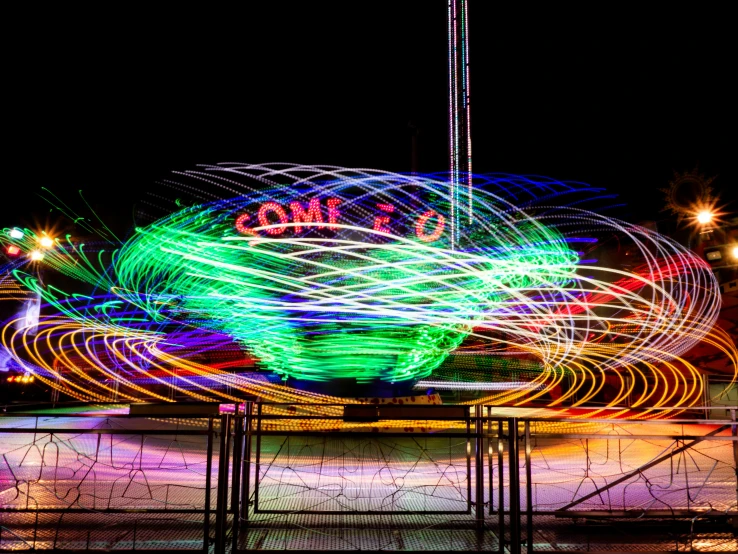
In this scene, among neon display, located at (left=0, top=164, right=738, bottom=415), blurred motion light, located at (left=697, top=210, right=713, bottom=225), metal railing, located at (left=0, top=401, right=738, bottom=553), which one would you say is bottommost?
metal railing, located at (left=0, top=401, right=738, bottom=553)

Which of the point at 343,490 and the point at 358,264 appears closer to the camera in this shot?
the point at 343,490

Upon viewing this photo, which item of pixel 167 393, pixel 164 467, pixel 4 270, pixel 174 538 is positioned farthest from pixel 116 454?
pixel 4 270

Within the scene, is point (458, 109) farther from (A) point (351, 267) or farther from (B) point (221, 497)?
(B) point (221, 497)

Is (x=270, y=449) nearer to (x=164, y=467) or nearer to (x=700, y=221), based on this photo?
(x=164, y=467)

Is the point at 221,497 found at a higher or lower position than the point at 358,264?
lower

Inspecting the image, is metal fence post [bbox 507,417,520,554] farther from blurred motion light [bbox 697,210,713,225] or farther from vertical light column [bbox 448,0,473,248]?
blurred motion light [bbox 697,210,713,225]

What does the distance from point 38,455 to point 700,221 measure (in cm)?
1646

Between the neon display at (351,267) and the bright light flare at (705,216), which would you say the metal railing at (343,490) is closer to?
the neon display at (351,267)

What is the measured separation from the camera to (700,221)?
55.0ft

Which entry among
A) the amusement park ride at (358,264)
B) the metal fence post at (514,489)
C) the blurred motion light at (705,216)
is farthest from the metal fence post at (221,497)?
the blurred motion light at (705,216)

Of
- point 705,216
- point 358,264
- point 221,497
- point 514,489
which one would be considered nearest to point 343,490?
point 221,497

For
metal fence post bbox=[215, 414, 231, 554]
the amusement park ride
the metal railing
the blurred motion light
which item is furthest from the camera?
the blurred motion light

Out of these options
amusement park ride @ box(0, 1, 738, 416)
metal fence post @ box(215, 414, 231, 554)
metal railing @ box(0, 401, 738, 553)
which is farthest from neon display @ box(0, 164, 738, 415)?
metal fence post @ box(215, 414, 231, 554)

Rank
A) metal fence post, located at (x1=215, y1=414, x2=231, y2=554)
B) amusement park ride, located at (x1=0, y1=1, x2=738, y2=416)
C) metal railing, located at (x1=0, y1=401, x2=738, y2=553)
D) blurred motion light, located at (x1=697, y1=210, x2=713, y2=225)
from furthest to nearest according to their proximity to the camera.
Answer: blurred motion light, located at (x1=697, y1=210, x2=713, y2=225) → amusement park ride, located at (x1=0, y1=1, x2=738, y2=416) → metal railing, located at (x1=0, y1=401, x2=738, y2=553) → metal fence post, located at (x1=215, y1=414, x2=231, y2=554)
